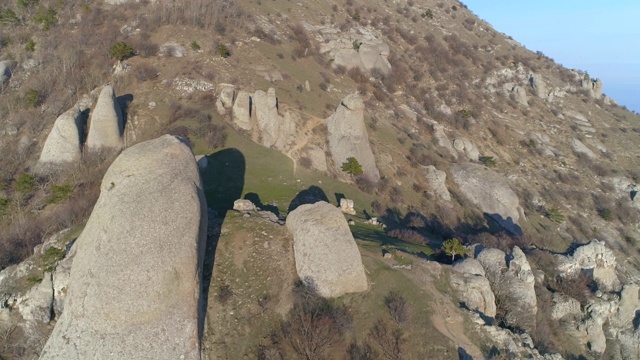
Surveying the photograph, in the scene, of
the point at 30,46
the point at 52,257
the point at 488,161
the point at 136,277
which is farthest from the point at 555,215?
the point at 30,46

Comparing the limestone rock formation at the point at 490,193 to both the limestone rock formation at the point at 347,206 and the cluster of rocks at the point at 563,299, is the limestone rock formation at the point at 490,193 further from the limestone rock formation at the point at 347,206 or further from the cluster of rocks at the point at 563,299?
the limestone rock formation at the point at 347,206

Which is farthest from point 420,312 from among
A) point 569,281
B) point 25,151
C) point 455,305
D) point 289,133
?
point 25,151

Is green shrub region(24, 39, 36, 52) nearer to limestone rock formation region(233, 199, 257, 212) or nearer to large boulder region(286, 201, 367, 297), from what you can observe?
limestone rock formation region(233, 199, 257, 212)

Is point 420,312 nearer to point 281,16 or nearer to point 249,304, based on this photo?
point 249,304

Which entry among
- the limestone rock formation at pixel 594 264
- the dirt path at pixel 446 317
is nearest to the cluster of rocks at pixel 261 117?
the dirt path at pixel 446 317

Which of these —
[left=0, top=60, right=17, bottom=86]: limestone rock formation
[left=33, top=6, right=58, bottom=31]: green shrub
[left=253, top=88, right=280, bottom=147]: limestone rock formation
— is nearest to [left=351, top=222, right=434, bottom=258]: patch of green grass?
[left=253, top=88, right=280, bottom=147]: limestone rock formation

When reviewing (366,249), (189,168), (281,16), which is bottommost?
(366,249)

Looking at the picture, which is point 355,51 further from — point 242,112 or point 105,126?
point 105,126
